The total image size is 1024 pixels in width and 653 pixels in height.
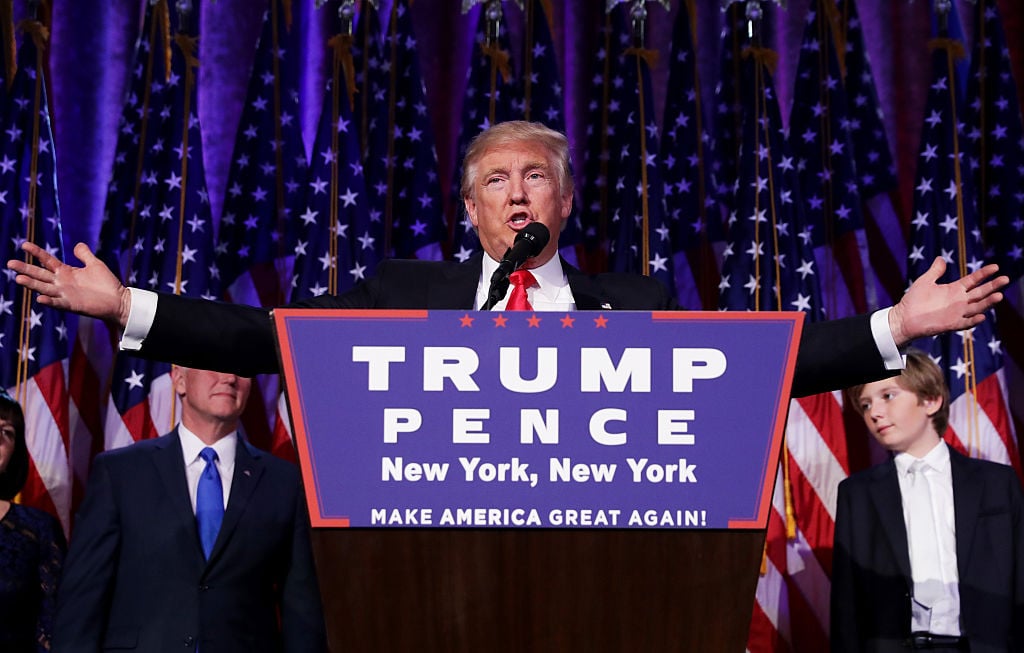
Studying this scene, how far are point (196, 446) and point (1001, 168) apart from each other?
10.8 ft

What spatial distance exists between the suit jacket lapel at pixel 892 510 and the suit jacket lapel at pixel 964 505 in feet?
0.48

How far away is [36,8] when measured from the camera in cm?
476

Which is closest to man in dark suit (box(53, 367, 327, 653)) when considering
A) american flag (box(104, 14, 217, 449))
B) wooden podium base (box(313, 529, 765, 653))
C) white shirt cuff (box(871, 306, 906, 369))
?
american flag (box(104, 14, 217, 449))

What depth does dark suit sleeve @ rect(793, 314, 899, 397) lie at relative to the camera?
184 centimetres

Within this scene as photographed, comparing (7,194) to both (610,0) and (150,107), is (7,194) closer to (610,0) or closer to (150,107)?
(150,107)

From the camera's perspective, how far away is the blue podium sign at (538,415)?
149 centimetres

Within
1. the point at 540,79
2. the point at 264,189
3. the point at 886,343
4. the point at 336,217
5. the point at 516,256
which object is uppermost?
the point at 540,79

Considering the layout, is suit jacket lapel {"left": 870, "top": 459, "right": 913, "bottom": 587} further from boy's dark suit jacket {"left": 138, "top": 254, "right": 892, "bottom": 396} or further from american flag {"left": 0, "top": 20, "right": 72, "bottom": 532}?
american flag {"left": 0, "top": 20, "right": 72, "bottom": 532}

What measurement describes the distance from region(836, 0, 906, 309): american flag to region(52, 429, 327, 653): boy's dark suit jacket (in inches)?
111

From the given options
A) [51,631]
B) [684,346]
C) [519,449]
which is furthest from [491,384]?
[51,631]

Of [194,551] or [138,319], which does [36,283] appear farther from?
[194,551]

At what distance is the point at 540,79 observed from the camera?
4.93 meters

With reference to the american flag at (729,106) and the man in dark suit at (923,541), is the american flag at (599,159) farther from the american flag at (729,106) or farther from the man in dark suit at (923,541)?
the man in dark suit at (923,541)

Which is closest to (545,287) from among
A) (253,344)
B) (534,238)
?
(534,238)
